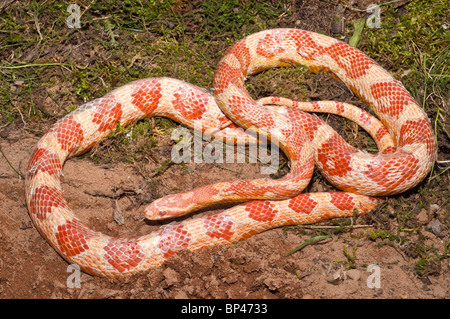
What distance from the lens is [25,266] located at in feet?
18.3

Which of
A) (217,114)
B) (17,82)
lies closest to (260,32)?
(217,114)

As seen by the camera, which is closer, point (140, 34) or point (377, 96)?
point (377, 96)

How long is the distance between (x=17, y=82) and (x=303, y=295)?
556 cm

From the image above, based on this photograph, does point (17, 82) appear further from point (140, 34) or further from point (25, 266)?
point (25, 266)

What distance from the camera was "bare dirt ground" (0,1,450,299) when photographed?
5352 millimetres

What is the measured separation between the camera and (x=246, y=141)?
267 inches

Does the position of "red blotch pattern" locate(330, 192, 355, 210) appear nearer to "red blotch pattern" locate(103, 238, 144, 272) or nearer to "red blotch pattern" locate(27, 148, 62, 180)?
"red blotch pattern" locate(103, 238, 144, 272)

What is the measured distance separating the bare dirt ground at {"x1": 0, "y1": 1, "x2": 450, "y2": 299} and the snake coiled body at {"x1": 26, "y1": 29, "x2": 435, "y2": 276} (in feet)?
0.73

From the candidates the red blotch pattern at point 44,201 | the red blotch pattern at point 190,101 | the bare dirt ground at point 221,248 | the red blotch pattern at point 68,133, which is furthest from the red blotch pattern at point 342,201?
the red blotch pattern at point 68,133

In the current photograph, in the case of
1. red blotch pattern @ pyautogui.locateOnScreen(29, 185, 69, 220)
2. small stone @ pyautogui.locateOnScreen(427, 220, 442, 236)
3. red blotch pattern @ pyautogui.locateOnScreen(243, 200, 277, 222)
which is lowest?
small stone @ pyautogui.locateOnScreen(427, 220, 442, 236)

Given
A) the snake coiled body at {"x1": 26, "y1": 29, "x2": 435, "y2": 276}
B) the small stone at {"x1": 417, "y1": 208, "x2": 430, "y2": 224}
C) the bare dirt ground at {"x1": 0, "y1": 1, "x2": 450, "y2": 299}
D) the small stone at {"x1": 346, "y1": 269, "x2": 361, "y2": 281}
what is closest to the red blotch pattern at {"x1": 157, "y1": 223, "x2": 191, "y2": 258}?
the snake coiled body at {"x1": 26, "y1": 29, "x2": 435, "y2": 276}

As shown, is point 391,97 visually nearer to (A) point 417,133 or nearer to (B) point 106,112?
(A) point 417,133

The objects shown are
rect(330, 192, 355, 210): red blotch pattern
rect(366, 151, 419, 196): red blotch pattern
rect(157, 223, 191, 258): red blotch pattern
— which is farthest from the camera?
rect(330, 192, 355, 210): red blotch pattern

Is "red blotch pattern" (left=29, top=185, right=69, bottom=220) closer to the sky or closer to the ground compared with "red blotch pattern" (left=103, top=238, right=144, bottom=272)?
closer to the sky
